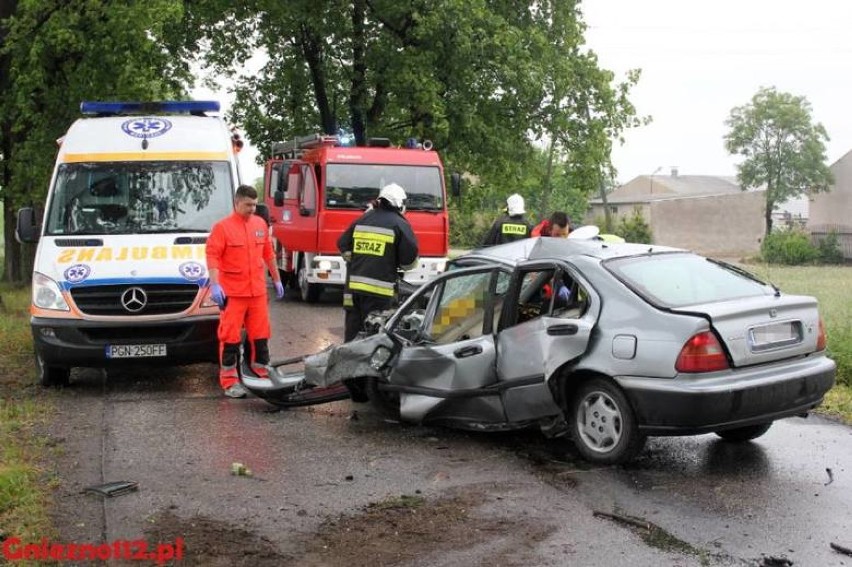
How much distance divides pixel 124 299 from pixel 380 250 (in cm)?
236

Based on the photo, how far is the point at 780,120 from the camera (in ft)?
194

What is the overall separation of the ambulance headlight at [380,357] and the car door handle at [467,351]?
0.68 m

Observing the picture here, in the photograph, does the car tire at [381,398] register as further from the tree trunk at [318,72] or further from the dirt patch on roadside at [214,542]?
the tree trunk at [318,72]

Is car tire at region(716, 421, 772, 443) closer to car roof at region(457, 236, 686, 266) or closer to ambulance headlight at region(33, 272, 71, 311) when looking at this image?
car roof at region(457, 236, 686, 266)

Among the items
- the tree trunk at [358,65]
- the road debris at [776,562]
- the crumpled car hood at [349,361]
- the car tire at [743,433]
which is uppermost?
the tree trunk at [358,65]

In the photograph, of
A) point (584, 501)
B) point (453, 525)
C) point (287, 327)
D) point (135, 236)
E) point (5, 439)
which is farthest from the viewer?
point (287, 327)

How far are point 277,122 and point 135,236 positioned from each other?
20.9 m

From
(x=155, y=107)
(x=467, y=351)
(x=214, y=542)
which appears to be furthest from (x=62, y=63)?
(x=214, y=542)

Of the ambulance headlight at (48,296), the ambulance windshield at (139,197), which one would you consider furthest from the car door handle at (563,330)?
the ambulance headlight at (48,296)

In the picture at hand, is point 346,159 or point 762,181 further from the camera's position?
point 762,181

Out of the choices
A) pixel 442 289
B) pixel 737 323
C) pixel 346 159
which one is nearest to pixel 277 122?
pixel 346 159

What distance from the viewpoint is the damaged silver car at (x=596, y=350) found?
5.84m

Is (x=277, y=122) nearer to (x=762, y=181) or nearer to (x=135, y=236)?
(x=135, y=236)

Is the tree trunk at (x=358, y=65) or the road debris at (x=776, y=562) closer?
the road debris at (x=776, y=562)
